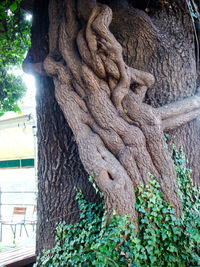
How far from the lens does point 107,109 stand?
2.42 meters

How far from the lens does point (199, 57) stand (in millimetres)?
3469

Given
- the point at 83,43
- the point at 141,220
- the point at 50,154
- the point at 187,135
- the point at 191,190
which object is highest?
the point at 83,43

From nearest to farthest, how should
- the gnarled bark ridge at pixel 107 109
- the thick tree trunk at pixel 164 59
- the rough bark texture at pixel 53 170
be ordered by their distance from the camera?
the gnarled bark ridge at pixel 107 109 → the rough bark texture at pixel 53 170 → the thick tree trunk at pixel 164 59

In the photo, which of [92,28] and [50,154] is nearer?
[92,28]

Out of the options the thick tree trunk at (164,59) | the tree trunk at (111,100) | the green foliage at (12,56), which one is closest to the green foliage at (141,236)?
the tree trunk at (111,100)

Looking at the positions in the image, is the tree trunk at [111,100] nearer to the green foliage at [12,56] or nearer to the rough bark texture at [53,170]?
the rough bark texture at [53,170]

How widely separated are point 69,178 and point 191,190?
1360 mm

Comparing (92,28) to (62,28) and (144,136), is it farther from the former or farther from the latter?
(144,136)

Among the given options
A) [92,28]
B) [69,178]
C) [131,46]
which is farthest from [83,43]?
[69,178]

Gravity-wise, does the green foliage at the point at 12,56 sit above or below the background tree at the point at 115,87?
above

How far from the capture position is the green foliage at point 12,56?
4.70 metres

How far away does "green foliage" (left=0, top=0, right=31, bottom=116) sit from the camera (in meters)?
4.70

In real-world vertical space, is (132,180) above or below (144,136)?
below

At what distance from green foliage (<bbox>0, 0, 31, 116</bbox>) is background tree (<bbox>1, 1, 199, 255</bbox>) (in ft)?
5.18
